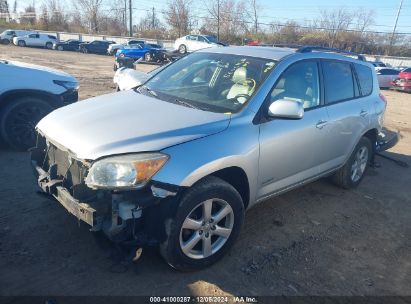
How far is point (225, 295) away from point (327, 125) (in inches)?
86.2

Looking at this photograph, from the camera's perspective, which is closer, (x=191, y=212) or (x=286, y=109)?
(x=191, y=212)

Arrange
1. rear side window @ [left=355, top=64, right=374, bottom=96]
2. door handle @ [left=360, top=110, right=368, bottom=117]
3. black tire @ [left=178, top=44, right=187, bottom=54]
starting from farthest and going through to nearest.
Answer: black tire @ [left=178, top=44, right=187, bottom=54] < rear side window @ [left=355, top=64, right=374, bottom=96] < door handle @ [left=360, top=110, right=368, bottom=117]

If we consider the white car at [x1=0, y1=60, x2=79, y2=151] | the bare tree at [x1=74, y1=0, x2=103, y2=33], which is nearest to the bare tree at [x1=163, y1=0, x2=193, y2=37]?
the bare tree at [x1=74, y1=0, x2=103, y2=33]

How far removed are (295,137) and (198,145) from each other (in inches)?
48.5

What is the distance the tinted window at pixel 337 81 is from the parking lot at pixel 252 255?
137 cm

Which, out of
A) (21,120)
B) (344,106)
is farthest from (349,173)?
(21,120)

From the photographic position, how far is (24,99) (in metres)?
5.36

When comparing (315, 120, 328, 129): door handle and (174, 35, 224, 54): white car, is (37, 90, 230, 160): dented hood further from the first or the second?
(174, 35, 224, 54): white car

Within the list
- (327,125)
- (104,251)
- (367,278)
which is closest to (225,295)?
(104,251)

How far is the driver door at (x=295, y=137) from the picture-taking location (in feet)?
11.0

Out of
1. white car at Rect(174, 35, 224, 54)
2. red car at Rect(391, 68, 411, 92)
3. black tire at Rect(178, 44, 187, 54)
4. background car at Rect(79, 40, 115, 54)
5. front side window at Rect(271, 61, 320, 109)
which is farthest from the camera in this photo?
background car at Rect(79, 40, 115, 54)

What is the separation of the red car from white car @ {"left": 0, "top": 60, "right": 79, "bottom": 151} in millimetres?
19772

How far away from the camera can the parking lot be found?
288cm

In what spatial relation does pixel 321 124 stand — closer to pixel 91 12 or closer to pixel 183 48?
pixel 183 48
